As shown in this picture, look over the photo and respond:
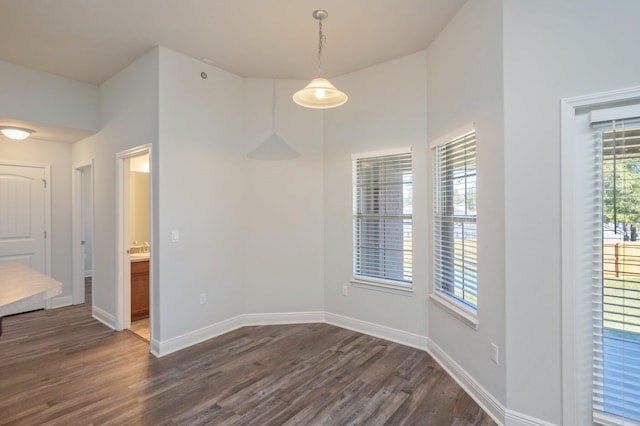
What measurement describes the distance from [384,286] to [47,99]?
481 cm

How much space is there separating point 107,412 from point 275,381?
4.13ft

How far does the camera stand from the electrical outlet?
2261 millimetres

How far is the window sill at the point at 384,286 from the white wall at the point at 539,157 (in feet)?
4.51

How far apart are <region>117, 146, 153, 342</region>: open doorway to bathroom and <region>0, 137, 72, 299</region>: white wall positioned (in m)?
1.10

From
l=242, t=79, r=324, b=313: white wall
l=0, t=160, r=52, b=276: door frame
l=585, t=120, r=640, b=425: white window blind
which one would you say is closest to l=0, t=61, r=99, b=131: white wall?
l=0, t=160, r=52, b=276: door frame

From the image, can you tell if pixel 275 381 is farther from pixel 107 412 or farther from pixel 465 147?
pixel 465 147

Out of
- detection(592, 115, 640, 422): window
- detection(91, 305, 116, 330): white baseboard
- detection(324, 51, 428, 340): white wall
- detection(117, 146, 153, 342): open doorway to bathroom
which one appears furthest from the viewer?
detection(91, 305, 116, 330): white baseboard

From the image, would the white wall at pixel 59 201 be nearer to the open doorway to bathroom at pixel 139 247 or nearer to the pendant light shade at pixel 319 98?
the open doorway to bathroom at pixel 139 247

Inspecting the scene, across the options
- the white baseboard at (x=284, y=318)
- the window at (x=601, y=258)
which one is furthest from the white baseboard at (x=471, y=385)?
the white baseboard at (x=284, y=318)

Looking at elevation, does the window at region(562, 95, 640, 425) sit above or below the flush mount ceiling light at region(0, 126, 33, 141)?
below

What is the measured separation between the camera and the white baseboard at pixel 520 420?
206 centimetres

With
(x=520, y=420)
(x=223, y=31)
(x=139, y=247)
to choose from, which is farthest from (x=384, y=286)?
(x=139, y=247)

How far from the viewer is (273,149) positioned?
4125 millimetres

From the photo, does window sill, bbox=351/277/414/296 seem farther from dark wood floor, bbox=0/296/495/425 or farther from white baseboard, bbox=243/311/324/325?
white baseboard, bbox=243/311/324/325
